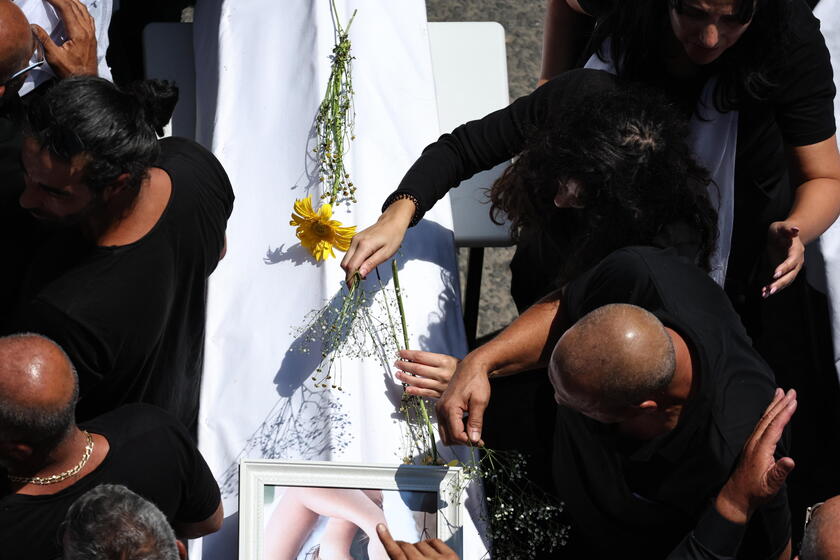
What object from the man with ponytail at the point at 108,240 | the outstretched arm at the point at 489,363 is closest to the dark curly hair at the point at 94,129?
the man with ponytail at the point at 108,240

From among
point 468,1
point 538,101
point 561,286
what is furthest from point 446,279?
point 468,1

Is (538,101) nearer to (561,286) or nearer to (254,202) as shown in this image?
(561,286)

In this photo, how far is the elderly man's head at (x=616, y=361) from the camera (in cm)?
174

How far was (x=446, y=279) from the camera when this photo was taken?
8.02 feet

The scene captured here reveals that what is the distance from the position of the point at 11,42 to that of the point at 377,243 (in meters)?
0.96

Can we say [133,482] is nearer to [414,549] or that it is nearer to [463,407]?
[414,549]

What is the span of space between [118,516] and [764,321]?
2688 millimetres

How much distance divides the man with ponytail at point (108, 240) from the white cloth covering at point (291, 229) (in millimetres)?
211

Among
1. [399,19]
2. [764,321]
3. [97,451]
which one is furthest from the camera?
[764,321]

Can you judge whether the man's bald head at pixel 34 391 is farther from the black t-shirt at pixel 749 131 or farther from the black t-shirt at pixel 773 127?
the black t-shirt at pixel 773 127

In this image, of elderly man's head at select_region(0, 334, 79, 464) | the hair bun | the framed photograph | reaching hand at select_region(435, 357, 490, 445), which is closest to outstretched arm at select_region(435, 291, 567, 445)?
reaching hand at select_region(435, 357, 490, 445)

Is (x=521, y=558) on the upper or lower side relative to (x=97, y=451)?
lower

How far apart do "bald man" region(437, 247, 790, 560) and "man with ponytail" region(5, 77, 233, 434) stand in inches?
26.2

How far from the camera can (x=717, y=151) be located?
2383 mm
